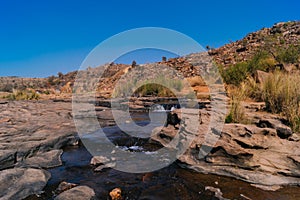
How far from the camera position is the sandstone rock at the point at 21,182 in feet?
10.9

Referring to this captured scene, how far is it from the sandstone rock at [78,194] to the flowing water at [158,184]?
0.13m

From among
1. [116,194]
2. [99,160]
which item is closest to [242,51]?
[99,160]

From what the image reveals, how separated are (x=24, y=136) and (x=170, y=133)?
11.0 ft

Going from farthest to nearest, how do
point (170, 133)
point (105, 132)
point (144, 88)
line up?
point (144, 88)
point (105, 132)
point (170, 133)

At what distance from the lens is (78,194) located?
334 cm

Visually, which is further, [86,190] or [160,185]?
[160,185]

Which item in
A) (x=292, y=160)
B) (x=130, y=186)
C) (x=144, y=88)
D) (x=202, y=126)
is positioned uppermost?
(x=144, y=88)

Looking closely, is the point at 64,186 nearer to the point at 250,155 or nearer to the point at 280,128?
the point at 250,155

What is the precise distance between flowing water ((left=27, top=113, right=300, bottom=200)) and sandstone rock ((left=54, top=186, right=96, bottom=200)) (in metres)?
0.13

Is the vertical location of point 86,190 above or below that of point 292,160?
below

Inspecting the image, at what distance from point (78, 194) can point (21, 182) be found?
91cm

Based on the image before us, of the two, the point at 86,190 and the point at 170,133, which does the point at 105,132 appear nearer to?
the point at 170,133

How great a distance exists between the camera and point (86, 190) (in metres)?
3.49

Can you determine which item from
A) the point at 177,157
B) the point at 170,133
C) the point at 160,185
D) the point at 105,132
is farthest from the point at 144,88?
the point at 160,185
